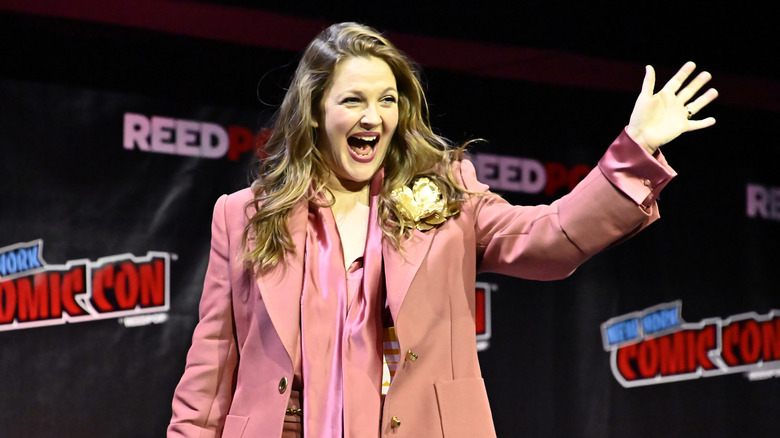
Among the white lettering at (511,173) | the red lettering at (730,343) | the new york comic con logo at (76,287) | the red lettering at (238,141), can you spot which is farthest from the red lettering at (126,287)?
the red lettering at (730,343)

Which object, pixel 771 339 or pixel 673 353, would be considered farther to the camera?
pixel 771 339

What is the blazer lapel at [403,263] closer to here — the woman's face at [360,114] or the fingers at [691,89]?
the woman's face at [360,114]

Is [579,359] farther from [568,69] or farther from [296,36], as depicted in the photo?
[296,36]

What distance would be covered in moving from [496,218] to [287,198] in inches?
17.0

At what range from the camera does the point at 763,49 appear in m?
4.36

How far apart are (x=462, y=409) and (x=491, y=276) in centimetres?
247

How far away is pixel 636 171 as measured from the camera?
1.61 m

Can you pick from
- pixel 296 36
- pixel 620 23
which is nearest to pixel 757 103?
pixel 620 23

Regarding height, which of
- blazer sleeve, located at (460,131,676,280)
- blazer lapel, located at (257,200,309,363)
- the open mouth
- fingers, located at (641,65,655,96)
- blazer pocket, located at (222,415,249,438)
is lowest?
blazer pocket, located at (222,415,249,438)

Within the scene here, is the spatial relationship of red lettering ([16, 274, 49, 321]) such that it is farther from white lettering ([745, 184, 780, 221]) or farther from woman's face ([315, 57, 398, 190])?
white lettering ([745, 184, 780, 221])

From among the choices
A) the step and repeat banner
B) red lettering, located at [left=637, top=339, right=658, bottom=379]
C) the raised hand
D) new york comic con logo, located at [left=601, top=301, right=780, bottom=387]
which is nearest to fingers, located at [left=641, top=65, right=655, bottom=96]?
the raised hand

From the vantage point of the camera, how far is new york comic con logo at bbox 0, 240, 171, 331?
336cm

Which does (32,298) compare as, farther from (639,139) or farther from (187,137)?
(639,139)

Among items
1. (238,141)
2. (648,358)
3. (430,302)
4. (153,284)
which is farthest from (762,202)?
(430,302)
